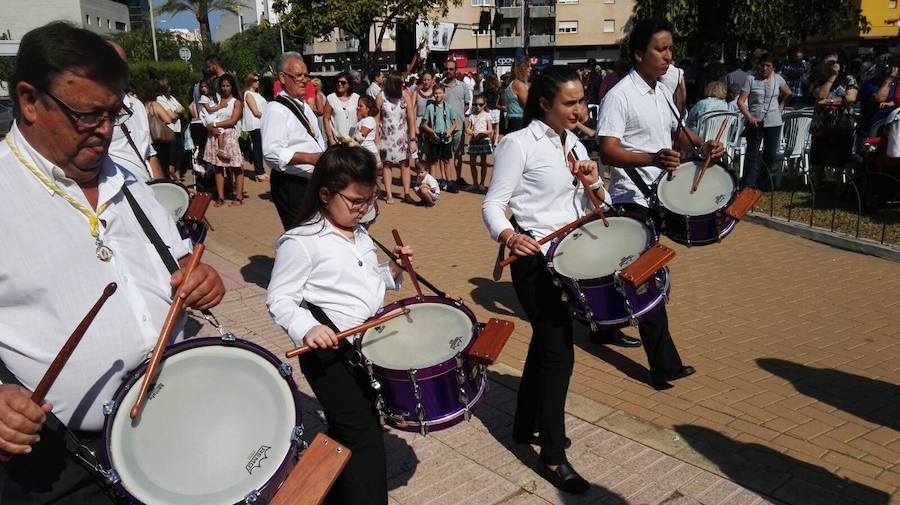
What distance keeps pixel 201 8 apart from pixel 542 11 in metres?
35.8

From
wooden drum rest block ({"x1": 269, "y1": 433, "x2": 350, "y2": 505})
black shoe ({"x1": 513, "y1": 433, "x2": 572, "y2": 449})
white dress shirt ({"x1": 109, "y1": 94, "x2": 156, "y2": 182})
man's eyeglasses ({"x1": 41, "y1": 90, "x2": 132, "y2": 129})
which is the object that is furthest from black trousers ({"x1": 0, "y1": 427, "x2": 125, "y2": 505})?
white dress shirt ({"x1": 109, "y1": 94, "x2": 156, "y2": 182})

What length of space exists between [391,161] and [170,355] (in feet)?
30.6

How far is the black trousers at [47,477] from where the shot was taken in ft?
6.47

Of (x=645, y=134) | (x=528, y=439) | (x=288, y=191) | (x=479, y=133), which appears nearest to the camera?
(x=528, y=439)

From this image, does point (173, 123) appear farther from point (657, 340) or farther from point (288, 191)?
point (657, 340)

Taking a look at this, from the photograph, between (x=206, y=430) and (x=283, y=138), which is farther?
(x=283, y=138)

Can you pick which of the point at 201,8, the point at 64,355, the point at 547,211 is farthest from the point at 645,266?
the point at 201,8

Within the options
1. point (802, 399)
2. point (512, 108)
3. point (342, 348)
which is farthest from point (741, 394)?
point (512, 108)

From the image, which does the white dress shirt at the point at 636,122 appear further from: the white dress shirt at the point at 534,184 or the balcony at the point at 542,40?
the balcony at the point at 542,40

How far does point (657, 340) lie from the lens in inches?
178

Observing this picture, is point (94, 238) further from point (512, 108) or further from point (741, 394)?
point (512, 108)

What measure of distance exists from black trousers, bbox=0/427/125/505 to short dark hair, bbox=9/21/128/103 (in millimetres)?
967

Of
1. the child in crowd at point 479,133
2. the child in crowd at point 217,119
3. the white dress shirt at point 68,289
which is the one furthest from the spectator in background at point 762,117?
the white dress shirt at point 68,289

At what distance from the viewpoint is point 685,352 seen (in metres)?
5.13
